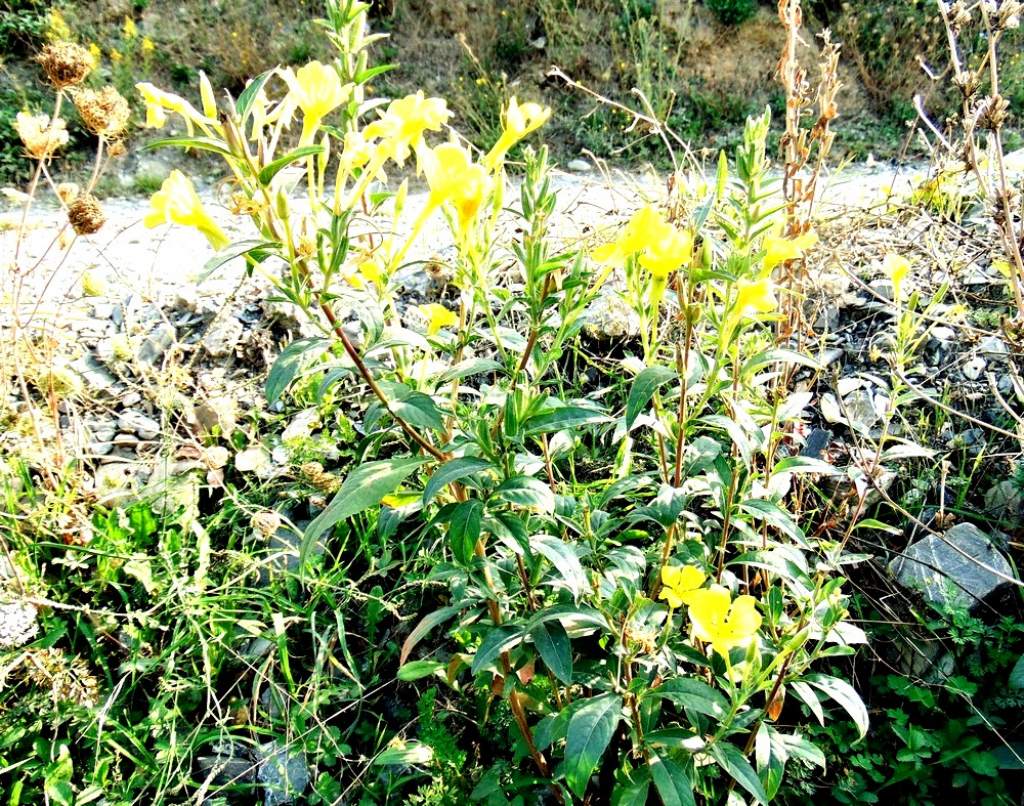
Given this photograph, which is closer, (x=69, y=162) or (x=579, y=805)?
(x=579, y=805)

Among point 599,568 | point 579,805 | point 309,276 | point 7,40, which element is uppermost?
point 7,40

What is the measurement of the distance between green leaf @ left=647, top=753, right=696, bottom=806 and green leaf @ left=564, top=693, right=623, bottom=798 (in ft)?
0.35

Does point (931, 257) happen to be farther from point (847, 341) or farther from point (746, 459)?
point (746, 459)

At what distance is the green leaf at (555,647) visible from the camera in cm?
120

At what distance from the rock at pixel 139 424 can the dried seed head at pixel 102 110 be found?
35.3 inches

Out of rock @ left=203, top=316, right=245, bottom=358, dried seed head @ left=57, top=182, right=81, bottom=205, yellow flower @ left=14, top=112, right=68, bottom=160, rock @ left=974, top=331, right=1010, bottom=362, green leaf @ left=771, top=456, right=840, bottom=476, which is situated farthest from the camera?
rock @ left=203, top=316, right=245, bottom=358

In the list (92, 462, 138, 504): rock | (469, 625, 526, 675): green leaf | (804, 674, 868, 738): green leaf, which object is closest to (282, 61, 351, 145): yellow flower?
(469, 625, 526, 675): green leaf

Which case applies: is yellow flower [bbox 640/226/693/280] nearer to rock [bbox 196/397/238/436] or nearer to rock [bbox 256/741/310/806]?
rock [bbox 256/741/310/806]

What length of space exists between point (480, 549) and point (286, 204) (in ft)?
2.07

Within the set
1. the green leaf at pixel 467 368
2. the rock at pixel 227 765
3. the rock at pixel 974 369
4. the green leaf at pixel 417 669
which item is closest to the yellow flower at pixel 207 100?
the green leaf at pixel 467 368

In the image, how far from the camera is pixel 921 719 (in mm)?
1752

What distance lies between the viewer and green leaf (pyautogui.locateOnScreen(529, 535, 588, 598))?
1.10 m

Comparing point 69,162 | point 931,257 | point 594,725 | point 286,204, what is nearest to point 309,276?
point 286,204

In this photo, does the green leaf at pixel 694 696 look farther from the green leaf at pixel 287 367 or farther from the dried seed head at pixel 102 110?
the dried seed head at pixel 102 110
